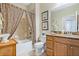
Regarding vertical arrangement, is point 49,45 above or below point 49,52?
above

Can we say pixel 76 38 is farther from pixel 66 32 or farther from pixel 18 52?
pixel 18 52

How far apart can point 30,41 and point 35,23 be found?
314 mm

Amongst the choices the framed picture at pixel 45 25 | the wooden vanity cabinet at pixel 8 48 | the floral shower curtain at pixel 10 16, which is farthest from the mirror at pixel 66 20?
the wooden vanity cabinet at pixel 8 48

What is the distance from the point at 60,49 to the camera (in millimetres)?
1947

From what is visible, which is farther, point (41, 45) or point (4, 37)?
point (41, 45)

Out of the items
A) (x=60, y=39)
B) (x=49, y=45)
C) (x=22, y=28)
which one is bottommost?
(x=49, y=45)

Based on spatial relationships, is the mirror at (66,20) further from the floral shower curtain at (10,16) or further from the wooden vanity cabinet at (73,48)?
the floral shower curtain at (10,16)

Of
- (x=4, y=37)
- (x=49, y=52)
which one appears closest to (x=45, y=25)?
(x=49, y=52)

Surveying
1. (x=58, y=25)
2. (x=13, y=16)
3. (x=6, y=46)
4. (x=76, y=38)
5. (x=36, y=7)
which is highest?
(x=36, y=7)

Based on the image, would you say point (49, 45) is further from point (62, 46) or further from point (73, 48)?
point (73, 48)

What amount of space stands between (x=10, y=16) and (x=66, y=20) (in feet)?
3.01

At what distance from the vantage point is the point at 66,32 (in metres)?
1.91

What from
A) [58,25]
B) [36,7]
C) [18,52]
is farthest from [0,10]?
[58,25]

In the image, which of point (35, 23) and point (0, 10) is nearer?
point (0, 10)
